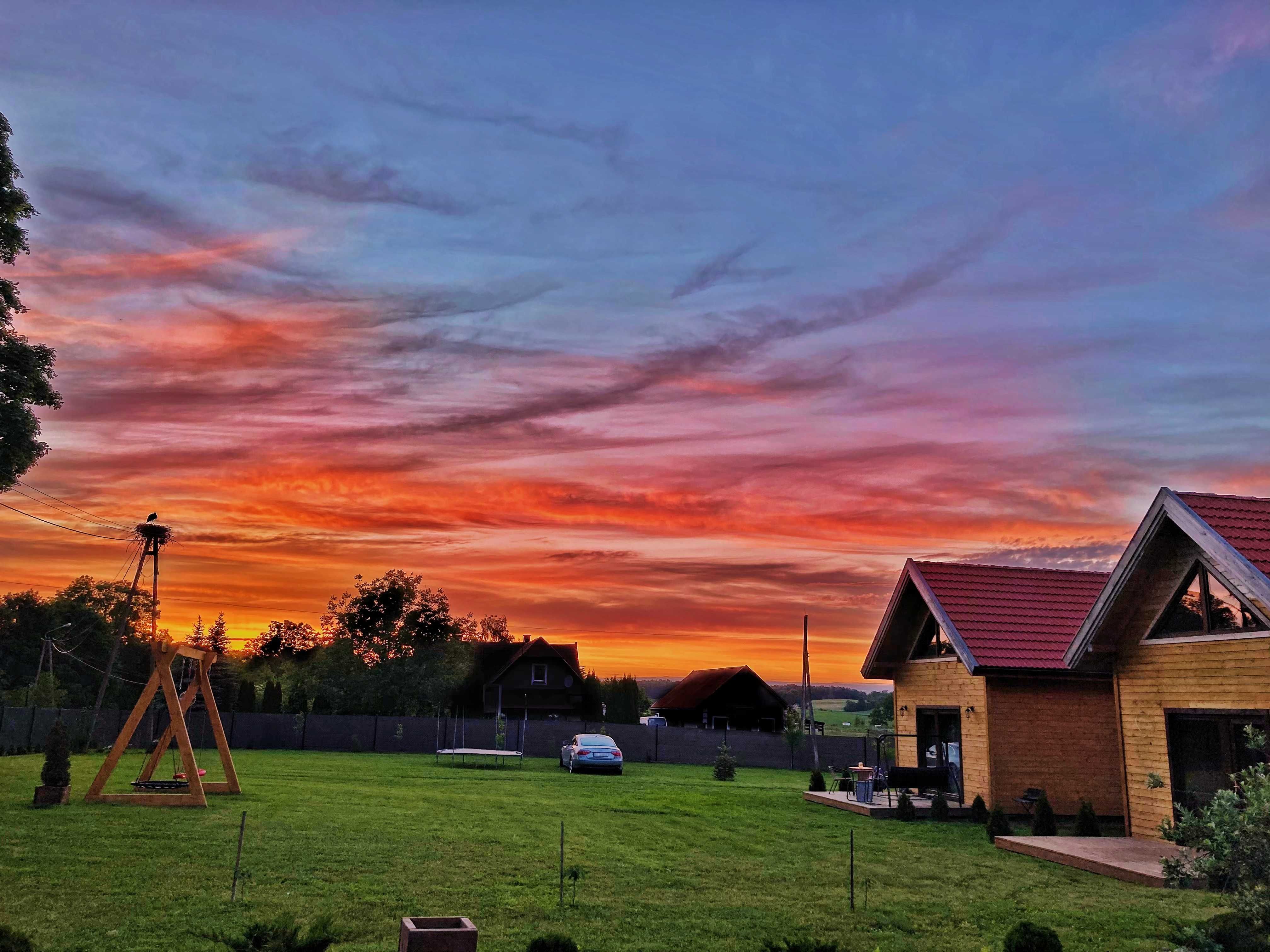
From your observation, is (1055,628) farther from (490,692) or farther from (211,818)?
(490,692)

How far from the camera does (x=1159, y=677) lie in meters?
16.8

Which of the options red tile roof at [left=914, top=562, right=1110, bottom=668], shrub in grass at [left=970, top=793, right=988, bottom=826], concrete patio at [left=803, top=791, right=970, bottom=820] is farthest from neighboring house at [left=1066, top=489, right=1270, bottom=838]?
concrete patio at [left=803, top=791, right=970, bottom=820]

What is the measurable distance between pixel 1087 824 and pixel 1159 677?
3.21m

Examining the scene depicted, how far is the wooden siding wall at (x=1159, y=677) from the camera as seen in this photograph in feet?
49.5

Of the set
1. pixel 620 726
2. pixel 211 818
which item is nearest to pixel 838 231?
pixel 211 818

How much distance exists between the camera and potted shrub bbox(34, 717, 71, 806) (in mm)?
17812

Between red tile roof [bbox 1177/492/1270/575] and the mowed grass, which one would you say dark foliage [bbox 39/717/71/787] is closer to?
the mowed grass

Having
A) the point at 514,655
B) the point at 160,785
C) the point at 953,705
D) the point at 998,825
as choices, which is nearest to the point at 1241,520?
the point at 998,825

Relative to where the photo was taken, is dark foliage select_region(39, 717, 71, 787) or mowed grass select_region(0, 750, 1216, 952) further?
dark foliage select_region(39, 717, 71, 787)

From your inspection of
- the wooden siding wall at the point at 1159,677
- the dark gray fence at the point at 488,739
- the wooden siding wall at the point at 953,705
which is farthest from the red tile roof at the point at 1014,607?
the dark gray fence at the point at 488,739

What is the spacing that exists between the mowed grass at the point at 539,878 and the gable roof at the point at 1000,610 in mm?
3976

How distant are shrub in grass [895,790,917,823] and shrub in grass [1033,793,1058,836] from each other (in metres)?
3.13

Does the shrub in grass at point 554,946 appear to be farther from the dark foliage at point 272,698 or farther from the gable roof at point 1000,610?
the dark foliage at point 272,698

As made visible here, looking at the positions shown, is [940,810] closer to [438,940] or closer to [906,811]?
[906,811]
